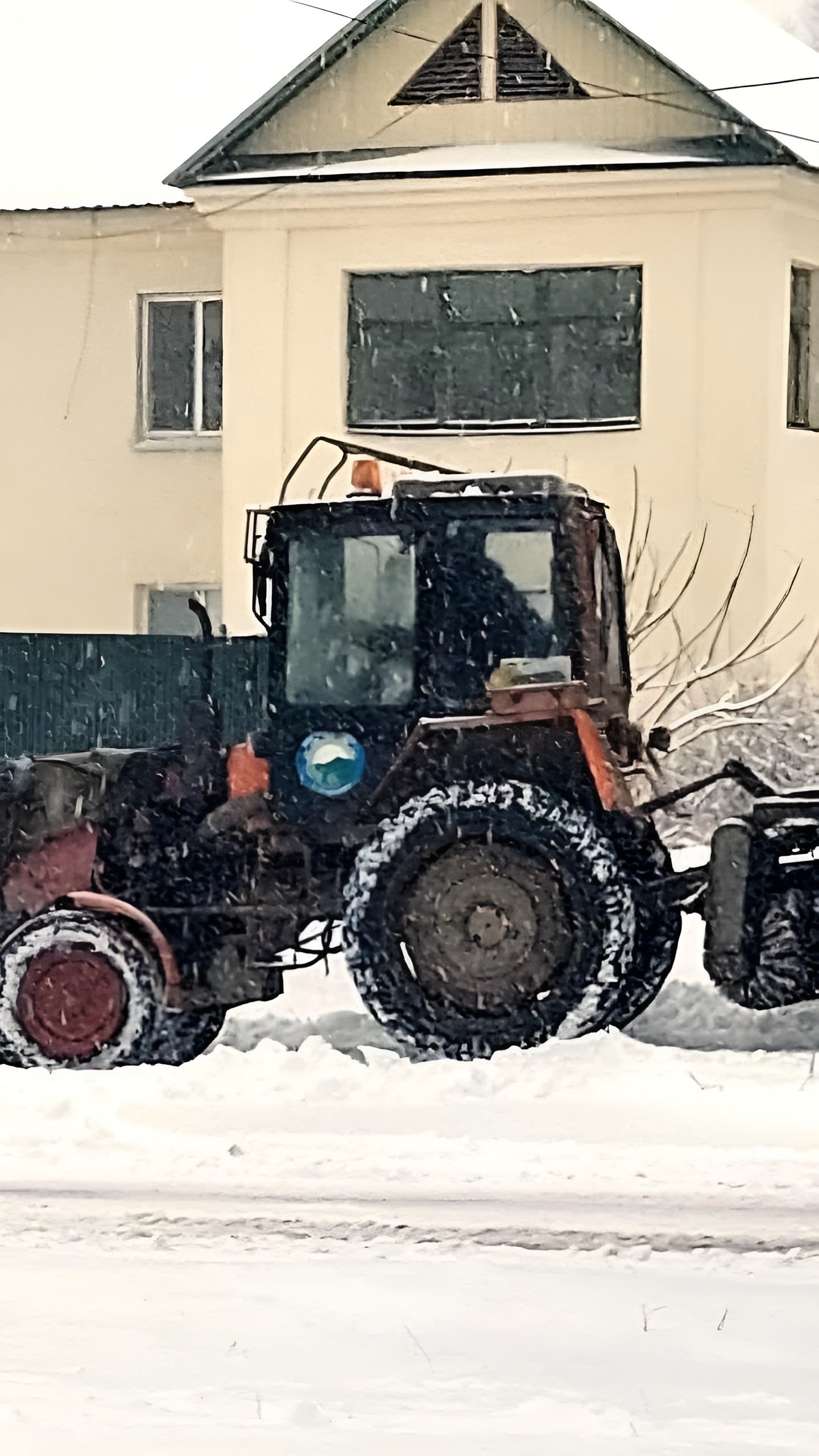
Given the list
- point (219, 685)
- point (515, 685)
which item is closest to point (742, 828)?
point (515, 685)

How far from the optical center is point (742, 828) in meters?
7.53

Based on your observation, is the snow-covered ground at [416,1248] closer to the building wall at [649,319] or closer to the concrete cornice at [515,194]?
the building wall at [649,319]

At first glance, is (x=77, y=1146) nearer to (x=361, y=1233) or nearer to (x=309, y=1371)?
(x=361, y=1233)

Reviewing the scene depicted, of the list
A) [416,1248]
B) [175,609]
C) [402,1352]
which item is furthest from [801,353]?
[402,1352]

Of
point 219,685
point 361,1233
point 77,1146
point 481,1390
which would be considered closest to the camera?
point 481,1390

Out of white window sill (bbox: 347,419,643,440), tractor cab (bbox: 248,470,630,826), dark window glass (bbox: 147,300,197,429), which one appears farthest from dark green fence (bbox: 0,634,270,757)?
tractor cab (bbox: 248,470,630,826)

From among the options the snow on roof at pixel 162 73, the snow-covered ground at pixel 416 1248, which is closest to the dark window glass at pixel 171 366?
the snow on roof at pixel 162 73

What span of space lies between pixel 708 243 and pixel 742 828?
31.5 ft

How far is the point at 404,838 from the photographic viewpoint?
719 centimetres

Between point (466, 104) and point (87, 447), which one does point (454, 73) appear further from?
point (87, 447)

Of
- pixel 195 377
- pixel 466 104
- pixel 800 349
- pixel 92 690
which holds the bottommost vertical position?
pixel 92 690

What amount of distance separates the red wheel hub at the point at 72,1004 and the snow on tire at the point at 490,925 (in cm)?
94

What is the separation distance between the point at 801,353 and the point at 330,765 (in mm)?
10482

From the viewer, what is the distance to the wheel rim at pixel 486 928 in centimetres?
718
